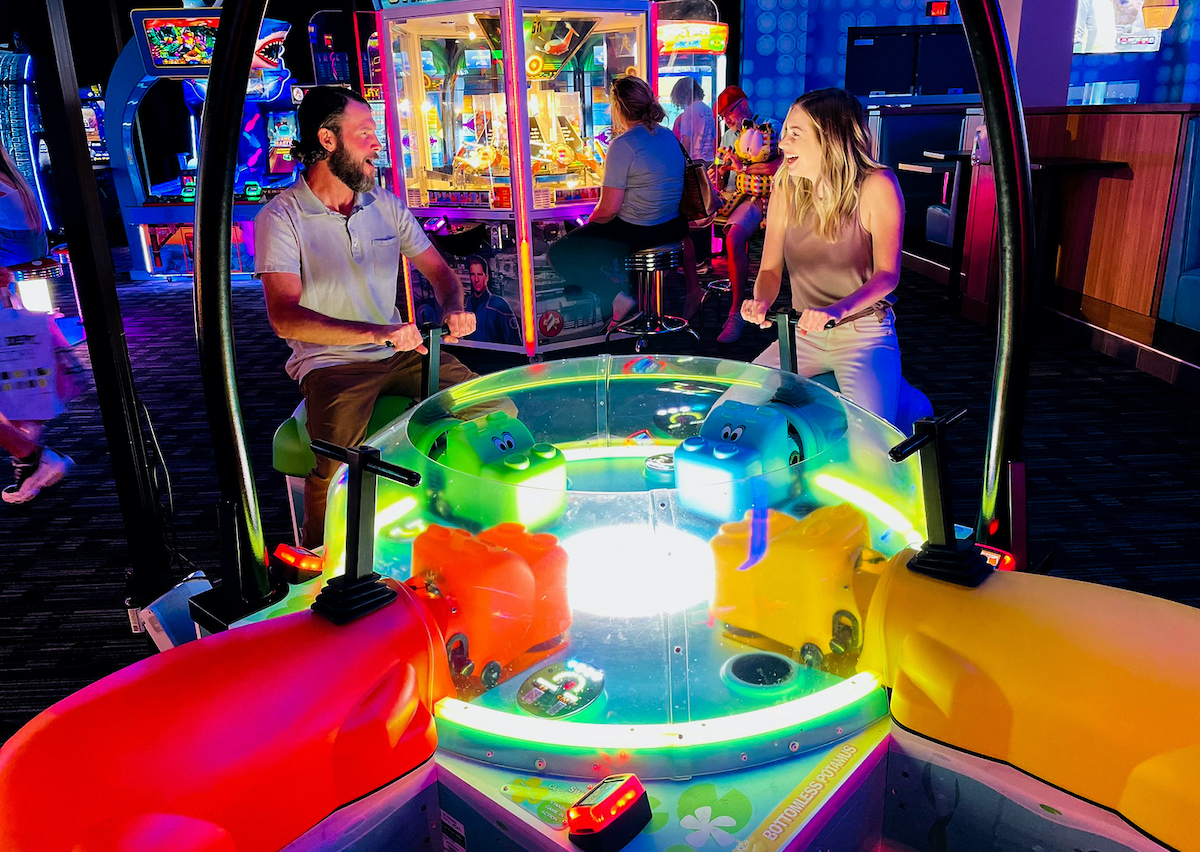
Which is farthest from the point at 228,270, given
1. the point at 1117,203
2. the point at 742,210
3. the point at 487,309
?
the point at 1117,203

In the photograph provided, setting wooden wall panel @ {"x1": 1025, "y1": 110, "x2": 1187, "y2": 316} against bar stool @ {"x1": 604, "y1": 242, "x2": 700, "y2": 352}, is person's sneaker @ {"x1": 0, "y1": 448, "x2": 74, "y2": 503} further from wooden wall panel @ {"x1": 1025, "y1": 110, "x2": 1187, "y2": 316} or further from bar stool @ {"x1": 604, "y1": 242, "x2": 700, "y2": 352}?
wooden wall panel @ {"x1": 1025, "y1": 110, "x2": 1187, "y2": 316}

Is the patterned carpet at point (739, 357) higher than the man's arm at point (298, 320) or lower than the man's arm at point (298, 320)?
lower

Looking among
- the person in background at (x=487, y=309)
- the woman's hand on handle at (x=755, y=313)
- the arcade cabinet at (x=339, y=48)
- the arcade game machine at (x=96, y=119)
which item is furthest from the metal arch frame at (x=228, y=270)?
the arcade game machine at (x=96, y=119)

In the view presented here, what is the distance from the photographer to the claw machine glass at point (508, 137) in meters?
4.95

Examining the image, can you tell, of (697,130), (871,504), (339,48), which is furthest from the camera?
(339,48)

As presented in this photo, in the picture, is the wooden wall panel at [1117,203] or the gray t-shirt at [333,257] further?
the wooden wall panel at [1117,203]

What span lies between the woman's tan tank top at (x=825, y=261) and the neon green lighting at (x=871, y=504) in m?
1.17

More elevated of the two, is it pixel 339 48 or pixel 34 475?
pixel 339 48

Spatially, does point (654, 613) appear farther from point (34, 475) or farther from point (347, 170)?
point (34, 475)

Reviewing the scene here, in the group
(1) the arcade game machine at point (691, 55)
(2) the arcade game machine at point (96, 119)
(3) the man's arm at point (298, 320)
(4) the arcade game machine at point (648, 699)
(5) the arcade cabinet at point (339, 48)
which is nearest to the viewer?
(4) the arcade game machine at point (648, 699)

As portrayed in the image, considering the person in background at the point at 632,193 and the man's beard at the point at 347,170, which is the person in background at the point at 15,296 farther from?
the person in background at the point at 632,193

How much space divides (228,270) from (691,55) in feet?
34.1

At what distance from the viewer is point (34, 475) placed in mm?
3520

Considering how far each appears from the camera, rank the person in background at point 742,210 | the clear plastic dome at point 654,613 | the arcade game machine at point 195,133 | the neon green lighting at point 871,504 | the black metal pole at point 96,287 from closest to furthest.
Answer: the clear plastic dome at point 654,613, the neon green lighting at point 871,504, the black metal pole at point 96,287, the person in background at point 742,210, the arcade game machine at point 195,133
